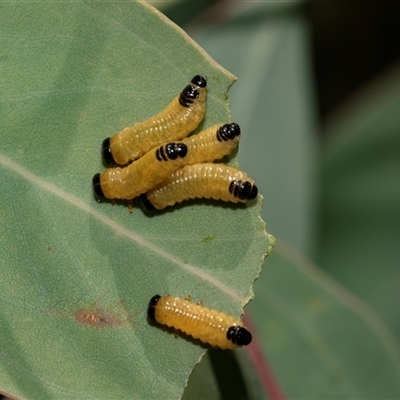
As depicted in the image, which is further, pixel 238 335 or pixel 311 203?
pixel 311 203

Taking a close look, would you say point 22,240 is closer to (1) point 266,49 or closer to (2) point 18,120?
(2) point 18,120

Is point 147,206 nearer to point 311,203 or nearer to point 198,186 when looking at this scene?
point 198,186

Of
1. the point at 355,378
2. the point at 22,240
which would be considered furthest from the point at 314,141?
the point at 22,240

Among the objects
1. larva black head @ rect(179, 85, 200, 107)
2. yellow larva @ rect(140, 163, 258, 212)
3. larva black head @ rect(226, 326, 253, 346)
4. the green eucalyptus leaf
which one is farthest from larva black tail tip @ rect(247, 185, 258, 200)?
larva black head @ rect(226, 326, 253, 346)

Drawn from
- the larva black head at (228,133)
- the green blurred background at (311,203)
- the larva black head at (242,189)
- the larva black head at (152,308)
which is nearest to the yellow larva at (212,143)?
the larva black head at (228,133)

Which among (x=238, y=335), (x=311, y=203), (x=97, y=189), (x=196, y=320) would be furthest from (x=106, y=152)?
(x=311, y=203)

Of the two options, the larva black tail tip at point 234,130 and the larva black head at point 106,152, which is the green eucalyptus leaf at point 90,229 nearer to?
the larva black head at point 106,152
